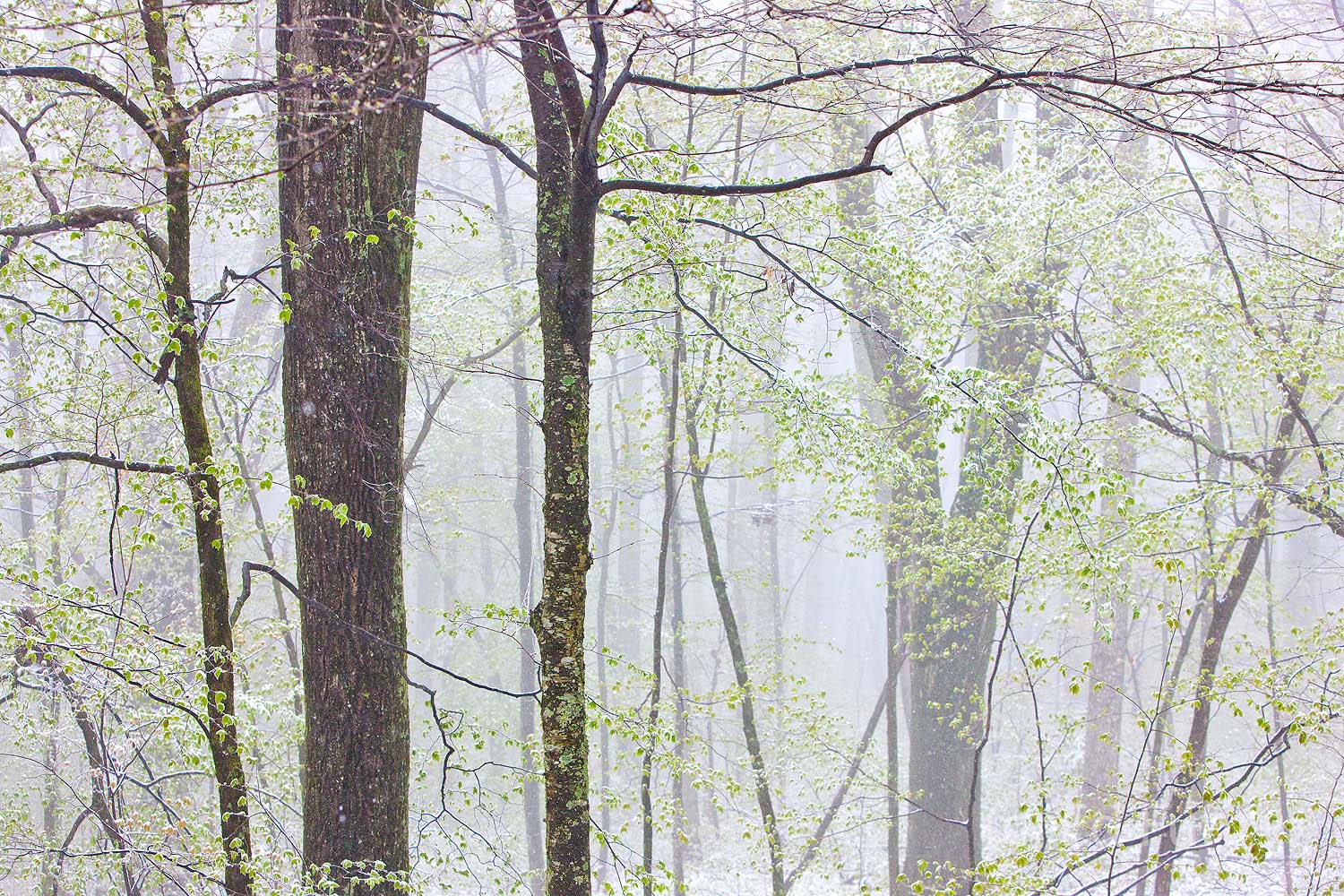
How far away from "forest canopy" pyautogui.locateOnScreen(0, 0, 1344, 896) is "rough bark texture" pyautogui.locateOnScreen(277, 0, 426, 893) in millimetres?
21

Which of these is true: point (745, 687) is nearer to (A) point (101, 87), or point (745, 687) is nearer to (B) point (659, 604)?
(B) point (659, 604)

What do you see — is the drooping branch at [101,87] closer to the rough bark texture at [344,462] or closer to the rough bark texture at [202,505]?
the rough bark texture at [202,505]

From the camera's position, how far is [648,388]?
30.5 ft

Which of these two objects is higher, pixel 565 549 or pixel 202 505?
pixel 202 505

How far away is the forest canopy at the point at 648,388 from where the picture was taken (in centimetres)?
356

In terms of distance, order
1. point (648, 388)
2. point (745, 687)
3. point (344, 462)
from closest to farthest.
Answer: point (344, 462)
point (745, 687)
point (648, 388)

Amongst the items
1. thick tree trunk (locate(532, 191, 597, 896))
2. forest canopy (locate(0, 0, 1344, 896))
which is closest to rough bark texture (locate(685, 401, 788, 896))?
forest canopy (locate(0, 0, 1344, 896))

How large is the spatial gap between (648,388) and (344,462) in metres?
5.33

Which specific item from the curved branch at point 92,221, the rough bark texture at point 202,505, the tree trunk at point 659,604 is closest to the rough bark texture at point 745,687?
the tree trunk at point 659,604

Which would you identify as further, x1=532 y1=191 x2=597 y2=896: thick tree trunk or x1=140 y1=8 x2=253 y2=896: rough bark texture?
x1=532 y1=191 x2=597 y2=896: thick tree trunk

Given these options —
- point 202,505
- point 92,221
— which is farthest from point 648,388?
point 202,505

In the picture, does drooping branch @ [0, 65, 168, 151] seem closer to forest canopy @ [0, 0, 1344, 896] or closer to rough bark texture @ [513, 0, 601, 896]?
forest canopy @ [0, 0, 1344, 896]

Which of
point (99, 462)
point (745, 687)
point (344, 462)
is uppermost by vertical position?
point (344, 462)

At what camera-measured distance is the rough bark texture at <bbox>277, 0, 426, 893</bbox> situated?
407 cm
